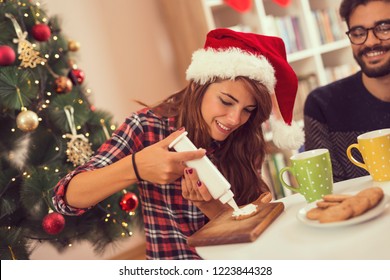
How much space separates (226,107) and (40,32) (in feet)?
3.02

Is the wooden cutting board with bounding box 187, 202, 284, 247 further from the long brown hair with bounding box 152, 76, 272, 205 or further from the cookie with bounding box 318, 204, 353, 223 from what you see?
the long brown hair with bounding box 152, 76, 272, 205

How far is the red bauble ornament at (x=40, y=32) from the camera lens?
1.81 m

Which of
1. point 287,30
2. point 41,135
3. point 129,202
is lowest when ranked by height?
point 129,202

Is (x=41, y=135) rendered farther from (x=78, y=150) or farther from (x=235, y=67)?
(x=235, y=67)

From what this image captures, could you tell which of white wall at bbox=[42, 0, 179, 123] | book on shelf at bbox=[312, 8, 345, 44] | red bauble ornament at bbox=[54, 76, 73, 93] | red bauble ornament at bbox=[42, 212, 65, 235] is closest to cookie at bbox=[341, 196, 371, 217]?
red bauble ornament at bbox=[42, 212, 65, 235]

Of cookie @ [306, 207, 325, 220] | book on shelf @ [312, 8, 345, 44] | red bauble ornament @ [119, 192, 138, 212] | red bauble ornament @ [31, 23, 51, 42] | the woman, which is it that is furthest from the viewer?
book on shelf @ [312, 8, 345, 44]

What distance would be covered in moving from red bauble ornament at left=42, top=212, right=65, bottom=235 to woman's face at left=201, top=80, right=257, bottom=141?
2.46ft

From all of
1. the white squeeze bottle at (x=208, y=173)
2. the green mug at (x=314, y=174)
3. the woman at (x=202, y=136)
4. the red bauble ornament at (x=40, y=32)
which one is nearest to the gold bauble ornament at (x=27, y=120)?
the red bauble ornament at (x=40, y=32)

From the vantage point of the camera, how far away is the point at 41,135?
6.07ft

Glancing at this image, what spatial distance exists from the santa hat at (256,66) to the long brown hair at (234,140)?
0.14 ft

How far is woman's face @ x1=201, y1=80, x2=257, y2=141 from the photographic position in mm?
1163

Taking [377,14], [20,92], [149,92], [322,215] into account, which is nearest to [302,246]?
[322,215]

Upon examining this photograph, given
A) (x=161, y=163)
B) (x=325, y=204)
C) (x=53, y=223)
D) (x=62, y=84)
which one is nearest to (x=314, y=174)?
(x=325, y=204)

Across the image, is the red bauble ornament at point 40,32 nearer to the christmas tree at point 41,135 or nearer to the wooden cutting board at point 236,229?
the christmas tree at point 41,135
